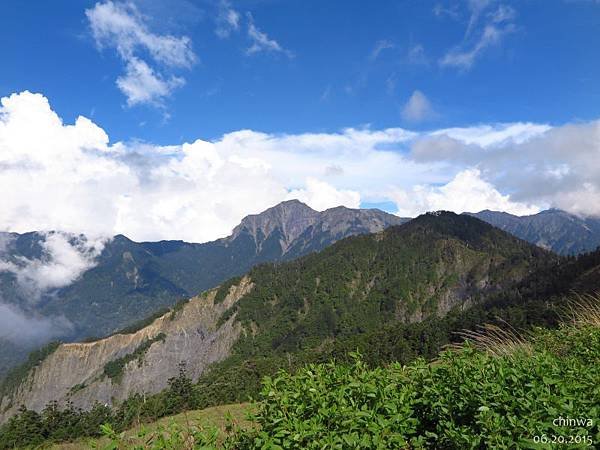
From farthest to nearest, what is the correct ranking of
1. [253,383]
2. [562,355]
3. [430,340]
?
[430,340] < [253,383] < [562,355]

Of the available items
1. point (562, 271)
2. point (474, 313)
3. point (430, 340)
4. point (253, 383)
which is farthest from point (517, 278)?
point (253, 383)

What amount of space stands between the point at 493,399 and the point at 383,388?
1.40m

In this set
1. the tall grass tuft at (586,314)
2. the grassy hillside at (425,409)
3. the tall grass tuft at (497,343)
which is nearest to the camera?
the grassy hillside at (425,409)

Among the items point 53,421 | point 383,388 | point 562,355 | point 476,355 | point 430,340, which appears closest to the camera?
point 383,388

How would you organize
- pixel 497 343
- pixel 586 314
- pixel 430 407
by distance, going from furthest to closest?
pixel 586 314 → pixel 497 343 → pixel 430 407

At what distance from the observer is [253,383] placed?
9544cm

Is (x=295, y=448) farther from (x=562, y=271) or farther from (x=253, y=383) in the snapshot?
(x=562, y=271)

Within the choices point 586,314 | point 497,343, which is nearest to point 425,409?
point 497,343

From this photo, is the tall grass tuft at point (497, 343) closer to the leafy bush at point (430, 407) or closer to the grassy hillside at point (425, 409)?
the grassy hillside at point (425, 409)

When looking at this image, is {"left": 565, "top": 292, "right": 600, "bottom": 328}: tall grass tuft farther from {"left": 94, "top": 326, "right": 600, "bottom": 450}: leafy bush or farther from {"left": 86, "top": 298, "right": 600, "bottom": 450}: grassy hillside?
{"left": 94, "top": 326, "right": 600, "bottom": 450}: leafy bush

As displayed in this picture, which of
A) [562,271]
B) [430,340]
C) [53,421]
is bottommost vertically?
[53,421]

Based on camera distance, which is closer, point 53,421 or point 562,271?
point 53,421

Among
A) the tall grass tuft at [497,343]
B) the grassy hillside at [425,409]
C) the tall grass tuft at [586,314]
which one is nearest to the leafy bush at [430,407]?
the grassy hillside at [425,409]

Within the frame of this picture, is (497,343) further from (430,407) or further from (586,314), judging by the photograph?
(430,407)
